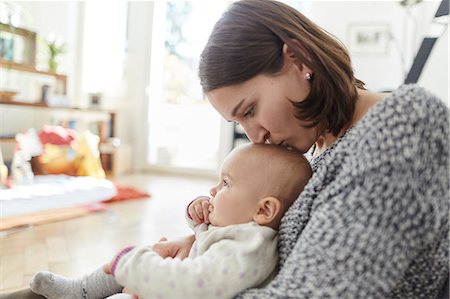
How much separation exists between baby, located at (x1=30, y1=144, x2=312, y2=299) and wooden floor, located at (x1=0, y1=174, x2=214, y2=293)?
120cm

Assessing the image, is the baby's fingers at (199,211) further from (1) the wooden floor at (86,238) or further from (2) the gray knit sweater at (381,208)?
(1) the wooden floor at (86,238)

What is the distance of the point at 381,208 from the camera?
0.65m

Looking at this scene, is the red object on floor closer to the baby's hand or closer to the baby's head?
the baby's hand

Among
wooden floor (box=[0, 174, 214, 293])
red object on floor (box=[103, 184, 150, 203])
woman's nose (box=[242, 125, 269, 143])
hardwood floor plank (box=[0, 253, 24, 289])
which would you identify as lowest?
red object on floor (box=[103, 184, 150, 203])

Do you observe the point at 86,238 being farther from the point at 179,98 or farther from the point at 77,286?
the point at 179,98

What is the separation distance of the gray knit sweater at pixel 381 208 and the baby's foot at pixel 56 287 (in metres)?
0.73

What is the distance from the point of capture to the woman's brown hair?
95 cm

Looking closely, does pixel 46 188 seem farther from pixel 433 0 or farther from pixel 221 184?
pixel 433 0

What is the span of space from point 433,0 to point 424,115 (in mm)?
4274

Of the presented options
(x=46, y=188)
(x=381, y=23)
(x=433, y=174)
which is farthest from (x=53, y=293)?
(x=381, y=23)

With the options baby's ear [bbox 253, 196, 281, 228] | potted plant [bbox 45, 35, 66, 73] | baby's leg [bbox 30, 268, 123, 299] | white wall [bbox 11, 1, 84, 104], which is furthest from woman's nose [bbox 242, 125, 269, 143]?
white wall [bbox 11, 1, 84, 104]

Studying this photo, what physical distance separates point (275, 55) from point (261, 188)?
0.92 ft

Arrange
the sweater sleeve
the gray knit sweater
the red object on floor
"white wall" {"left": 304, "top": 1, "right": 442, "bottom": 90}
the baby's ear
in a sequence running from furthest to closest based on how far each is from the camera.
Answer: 1. "white wall" {"left": 304, "top": 1, "right": 442, "bottom": 90}
2. the red object on floor
3. the baby's ear
4. the sweater sleeve
5. the gray knit sweater

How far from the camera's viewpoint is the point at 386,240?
0.65m
